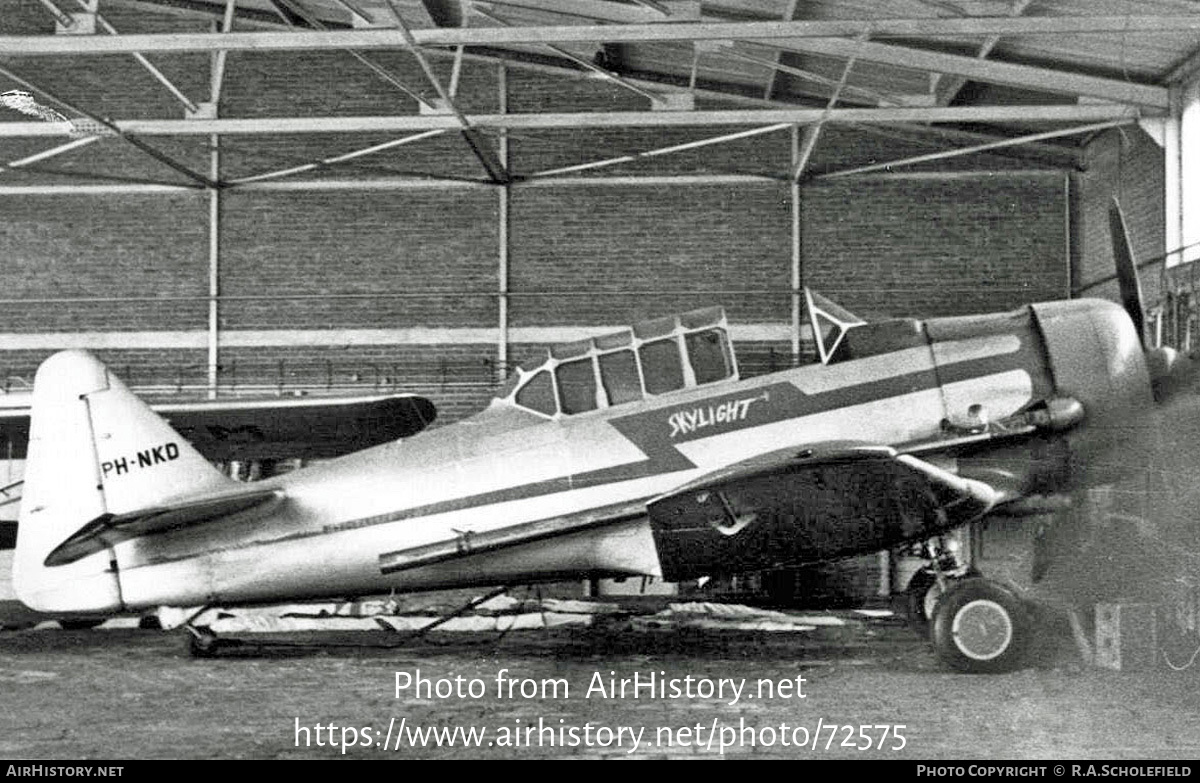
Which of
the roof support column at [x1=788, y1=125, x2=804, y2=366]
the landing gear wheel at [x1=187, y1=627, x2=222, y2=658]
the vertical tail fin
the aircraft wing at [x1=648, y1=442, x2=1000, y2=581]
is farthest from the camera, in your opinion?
the roof support column at [x1=788, y1=125, x2=804, y2=366]

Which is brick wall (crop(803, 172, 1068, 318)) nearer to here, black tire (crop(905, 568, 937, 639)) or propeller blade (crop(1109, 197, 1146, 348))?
black tire (crop(905, 568, 937, 639))

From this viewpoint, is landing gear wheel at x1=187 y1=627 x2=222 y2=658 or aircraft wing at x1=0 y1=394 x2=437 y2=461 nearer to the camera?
landing gear wheel at x1=187 y1=627 x2=222 y2=658

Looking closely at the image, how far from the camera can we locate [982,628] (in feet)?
24.3

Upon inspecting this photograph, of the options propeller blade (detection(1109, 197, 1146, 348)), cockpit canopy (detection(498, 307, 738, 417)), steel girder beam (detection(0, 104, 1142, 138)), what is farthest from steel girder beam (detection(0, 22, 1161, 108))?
cockpit canopy (detection(498, 307, 738, 417))

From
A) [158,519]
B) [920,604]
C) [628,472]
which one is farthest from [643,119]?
[158,519]

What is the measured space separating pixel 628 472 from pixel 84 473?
3632 millimetres

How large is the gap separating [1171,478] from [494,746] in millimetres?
4816

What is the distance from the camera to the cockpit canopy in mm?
8000

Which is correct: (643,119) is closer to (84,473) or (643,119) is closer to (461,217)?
(461,217)

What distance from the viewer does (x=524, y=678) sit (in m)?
7.50

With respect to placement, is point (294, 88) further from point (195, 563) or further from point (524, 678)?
point (524, 678)

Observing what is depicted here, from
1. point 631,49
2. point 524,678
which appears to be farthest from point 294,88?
point 524,678

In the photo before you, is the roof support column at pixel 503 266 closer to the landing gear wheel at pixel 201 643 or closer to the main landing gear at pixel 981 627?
the landing gear wheel at pixel 201 643

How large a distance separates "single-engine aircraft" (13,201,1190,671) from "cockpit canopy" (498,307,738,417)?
0.01m
